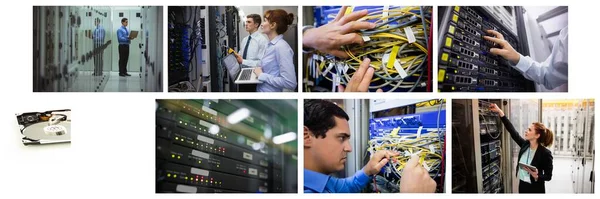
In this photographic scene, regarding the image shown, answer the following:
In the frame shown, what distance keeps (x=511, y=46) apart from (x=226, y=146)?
1.34m

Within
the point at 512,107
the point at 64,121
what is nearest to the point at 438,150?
the point at 512,107

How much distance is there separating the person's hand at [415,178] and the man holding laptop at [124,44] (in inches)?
51.4

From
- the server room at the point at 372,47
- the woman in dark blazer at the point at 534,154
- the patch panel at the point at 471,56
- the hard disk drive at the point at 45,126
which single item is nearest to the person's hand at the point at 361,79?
the server room at the point at 372,47

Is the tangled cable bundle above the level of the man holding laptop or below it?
below

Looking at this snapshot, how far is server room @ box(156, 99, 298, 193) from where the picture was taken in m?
2.81

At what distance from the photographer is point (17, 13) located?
281 centimetres

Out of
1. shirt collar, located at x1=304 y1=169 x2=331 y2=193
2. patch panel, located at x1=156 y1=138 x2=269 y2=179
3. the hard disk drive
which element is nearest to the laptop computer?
patch panel, located at x1=156 y1=138 x2=269 y2=179

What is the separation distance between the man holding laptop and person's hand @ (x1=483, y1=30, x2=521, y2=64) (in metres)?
1.59

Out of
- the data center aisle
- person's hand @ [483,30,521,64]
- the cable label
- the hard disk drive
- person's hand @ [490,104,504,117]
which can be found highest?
the cable label

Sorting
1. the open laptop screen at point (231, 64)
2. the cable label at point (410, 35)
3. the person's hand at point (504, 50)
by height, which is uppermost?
the cable label at point (410, 35)

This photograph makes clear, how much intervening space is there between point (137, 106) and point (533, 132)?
1764 millimetres

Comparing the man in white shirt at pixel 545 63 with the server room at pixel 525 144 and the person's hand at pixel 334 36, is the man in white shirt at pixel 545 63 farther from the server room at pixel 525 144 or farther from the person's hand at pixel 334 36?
the person's hand at pixel 334 36

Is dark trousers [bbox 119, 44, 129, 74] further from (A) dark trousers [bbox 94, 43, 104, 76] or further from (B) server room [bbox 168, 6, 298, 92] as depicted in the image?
(B) server room [bbox 168, 6, 298, 92]

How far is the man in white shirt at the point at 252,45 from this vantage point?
9.21 feet
